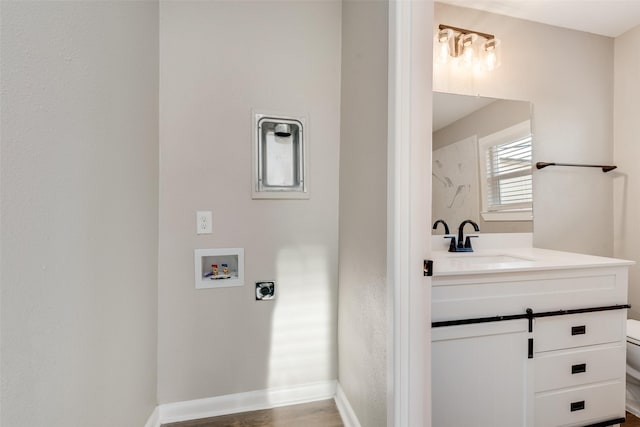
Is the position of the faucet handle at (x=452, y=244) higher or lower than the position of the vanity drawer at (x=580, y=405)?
higher

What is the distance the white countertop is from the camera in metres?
1.30

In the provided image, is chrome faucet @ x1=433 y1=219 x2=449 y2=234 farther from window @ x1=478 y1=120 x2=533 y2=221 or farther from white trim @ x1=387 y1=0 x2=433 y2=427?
white trim @ x1=387 y1=0 x2=433 y2=427

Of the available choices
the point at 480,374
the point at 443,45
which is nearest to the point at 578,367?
the point at 480,374

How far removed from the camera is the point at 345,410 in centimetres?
159

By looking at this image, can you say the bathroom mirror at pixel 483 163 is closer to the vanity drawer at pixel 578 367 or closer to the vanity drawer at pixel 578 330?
the vanity drawer at pixel 578 330

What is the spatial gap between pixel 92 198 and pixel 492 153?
222cm

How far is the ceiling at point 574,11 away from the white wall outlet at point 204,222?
201 cm

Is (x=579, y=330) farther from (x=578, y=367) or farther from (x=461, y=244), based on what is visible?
(x=461, y=244)

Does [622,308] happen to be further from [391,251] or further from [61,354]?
[61,354]

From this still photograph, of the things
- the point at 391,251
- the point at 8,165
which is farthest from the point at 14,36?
the point at 391,251

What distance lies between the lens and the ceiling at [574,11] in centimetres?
193

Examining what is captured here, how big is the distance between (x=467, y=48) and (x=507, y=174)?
35.5 inches

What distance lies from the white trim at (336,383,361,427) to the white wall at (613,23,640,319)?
2243 mm

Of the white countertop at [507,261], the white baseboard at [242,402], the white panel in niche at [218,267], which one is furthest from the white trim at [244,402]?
the white countertop at [507,261]
